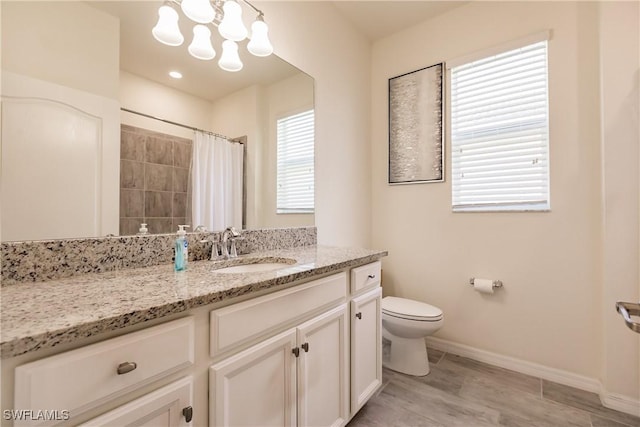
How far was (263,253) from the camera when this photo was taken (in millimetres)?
1590

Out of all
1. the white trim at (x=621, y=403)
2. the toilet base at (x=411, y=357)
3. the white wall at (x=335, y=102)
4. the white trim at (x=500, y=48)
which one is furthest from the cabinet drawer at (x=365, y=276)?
the white trim at (x=500, y=48)

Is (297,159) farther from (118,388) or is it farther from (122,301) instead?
(118,388)

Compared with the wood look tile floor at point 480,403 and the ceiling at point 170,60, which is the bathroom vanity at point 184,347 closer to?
the wood look tile floor at point 480,403

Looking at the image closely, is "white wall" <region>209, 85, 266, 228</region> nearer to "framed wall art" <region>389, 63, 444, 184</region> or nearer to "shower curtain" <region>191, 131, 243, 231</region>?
"shower curtain" <region>191, 131, 243, 231</region>

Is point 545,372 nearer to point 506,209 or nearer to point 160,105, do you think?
point 506,209

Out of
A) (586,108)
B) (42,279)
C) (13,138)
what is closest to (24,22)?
(13,138)

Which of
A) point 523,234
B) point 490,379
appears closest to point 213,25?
point 523,234

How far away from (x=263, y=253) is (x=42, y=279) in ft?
2.96

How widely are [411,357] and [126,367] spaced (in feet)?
6.02

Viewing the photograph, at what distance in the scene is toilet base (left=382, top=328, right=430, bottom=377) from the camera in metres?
1.93

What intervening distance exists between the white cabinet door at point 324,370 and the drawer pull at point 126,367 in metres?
0.57

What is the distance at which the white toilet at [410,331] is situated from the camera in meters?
1.83

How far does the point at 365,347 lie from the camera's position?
57.9 inches

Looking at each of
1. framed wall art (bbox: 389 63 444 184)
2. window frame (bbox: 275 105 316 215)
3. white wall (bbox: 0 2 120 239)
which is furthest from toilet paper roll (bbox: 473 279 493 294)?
white wall (bbox: 0 2 120 239)
